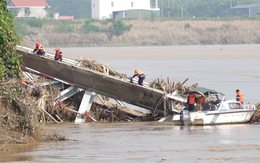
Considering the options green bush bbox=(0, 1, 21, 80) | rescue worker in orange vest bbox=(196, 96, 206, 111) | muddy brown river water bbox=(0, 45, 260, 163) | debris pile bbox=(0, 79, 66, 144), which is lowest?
muddy brown river water bbox=(0, 45, 260, 163)

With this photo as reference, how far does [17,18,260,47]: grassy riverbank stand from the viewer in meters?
117

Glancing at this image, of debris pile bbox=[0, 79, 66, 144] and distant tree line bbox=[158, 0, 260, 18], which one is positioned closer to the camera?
debris pile bbox=[0, 79, 66, 144]

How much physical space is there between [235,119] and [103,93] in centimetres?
641

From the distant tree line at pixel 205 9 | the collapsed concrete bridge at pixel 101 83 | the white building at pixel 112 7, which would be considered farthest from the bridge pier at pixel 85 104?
the distant tree line at pixel 205 9

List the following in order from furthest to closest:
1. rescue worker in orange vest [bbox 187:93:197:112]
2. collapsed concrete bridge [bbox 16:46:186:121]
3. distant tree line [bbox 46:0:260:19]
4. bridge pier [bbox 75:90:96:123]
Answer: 1. distant tree line [bbox 46:0:260:19]
2. bridge pier [bbox 75:90:96:123]
3. collapsed concrete bridge [bbox 16:46:186:121]
4. rescue worker in orange vest [bbox 187:93:197:112]

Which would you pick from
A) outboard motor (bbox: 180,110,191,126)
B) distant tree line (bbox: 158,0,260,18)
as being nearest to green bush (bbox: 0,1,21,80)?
outboard motor (bbox: 180,110,191,126)

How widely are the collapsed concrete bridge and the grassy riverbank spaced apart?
286ft

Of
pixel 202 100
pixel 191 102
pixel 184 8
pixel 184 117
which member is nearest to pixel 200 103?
pixel 202 100

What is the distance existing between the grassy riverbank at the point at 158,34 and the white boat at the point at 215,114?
91.9m

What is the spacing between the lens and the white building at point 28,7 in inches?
5925

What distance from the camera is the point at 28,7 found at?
153 metres

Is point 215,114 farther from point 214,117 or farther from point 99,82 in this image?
point 99,82

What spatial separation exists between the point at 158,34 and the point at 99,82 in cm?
9287

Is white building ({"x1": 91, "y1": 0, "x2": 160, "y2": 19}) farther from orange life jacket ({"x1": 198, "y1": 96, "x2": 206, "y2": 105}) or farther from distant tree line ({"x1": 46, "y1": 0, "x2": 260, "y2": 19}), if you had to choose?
orange life jacket ({"x1": 198, "y1": 96, "x2": 206, "y2": 105})
